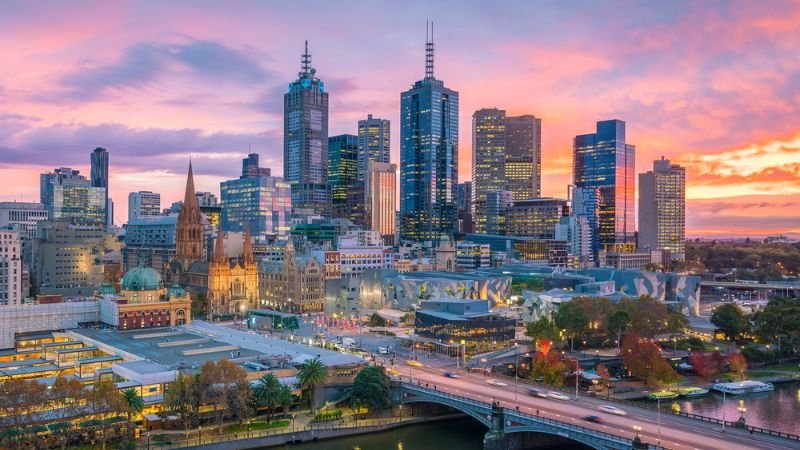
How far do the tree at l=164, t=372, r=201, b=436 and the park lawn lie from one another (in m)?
4.97

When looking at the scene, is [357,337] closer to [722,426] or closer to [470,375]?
[470,375]

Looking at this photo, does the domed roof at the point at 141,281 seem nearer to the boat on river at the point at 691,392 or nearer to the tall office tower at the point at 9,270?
the tall office tower at the point at 9,270

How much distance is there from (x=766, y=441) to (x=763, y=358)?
238 ft

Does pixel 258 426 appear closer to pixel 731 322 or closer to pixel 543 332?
pixel 543 332

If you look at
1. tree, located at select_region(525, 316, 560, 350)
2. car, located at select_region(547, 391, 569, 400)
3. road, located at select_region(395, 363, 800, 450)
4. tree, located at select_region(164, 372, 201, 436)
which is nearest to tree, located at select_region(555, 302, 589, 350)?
tree, located at select_region(525, 316, 560, 350)

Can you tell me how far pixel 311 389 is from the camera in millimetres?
105812

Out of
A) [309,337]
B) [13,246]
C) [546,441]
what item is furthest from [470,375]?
[13,246]

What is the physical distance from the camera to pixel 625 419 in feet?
285

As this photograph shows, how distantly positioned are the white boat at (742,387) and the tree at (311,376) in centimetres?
6757

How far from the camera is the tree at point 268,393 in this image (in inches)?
3839

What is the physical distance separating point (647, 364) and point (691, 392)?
317 inches

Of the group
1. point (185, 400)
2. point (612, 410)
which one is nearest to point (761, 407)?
point (612, 410)

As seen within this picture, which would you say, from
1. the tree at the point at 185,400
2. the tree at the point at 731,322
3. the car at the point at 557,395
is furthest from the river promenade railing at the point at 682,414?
the tree at the point at 731,322

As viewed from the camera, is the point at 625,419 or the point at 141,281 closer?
the point at 625,419
